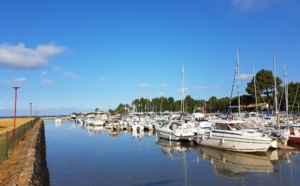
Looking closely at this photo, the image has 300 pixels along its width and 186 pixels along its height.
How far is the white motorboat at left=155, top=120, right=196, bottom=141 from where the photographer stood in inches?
1415

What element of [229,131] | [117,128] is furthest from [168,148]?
[117,128]

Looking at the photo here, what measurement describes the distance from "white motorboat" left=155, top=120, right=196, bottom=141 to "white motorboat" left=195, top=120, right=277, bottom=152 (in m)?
4.71

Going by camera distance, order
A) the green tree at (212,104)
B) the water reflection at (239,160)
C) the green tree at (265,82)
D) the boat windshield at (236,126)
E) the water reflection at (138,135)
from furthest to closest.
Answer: the green tree at (212,104)
the green tree at (265,82)
the water reflection at (138,135)
the boat windshield at (236,126)
the water reflection at (239,160)

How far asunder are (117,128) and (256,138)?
42511 mm

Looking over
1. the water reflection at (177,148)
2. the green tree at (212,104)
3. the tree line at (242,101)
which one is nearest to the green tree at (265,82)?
the tree line at (242,101)

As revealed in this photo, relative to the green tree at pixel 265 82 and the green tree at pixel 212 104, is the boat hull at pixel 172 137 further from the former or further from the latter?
the green tree at pixel 212 104

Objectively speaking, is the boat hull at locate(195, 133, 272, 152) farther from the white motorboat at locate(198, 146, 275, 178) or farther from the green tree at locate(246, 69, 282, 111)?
the green tree at locate(246, 69, 282, 111)

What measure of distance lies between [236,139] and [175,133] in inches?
438

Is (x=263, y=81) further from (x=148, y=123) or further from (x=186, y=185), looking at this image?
(x=186, y=185)

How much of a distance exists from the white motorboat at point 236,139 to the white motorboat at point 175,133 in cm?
471

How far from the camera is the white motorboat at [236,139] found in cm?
2578

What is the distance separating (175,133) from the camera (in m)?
36.9

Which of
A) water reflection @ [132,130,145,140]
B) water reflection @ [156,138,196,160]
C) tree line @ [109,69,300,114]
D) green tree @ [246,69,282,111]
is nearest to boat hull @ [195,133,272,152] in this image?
water reflection @ [156,138,196,160]

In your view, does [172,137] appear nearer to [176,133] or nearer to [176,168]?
[176,133]
